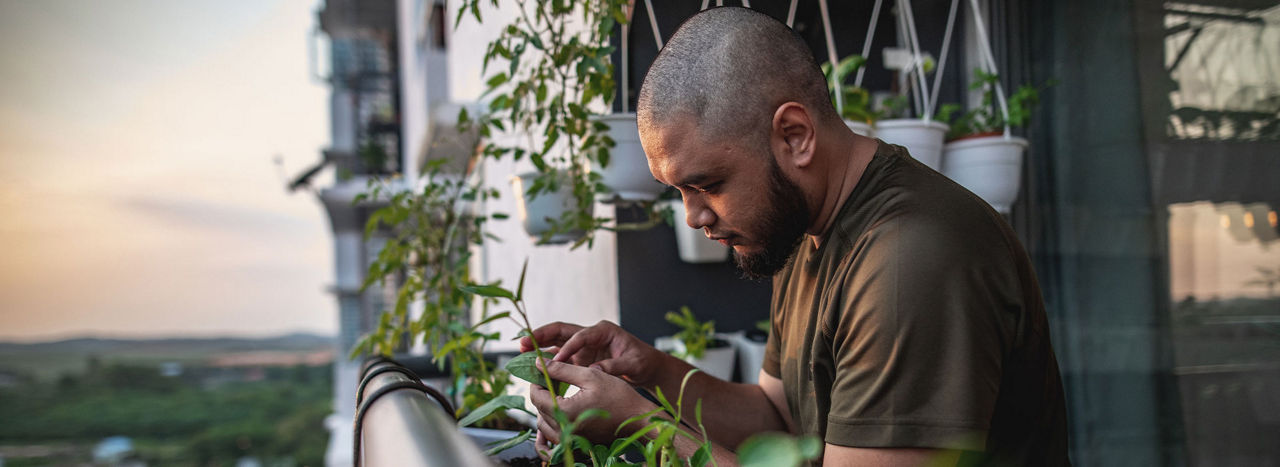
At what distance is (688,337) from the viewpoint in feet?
4.63

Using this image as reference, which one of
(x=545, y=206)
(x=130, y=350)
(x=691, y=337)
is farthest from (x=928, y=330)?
(x=130, y=350)

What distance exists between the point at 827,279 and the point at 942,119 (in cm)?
78

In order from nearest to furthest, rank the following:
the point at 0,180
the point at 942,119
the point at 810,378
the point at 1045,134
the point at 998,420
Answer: the point at 998,420 → the point at 810,378 → the point at 942,119 → the point at 1045,134 → the point at 0,180

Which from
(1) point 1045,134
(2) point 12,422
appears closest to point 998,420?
(1) point 1045,134

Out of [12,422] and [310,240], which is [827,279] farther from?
[310,240]

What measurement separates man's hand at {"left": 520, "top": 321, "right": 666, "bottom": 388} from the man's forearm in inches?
1.5

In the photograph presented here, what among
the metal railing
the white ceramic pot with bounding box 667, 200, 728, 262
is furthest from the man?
the white ceramic pot with bounding box 667, 200, 728, 262

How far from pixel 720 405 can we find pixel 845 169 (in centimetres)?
42

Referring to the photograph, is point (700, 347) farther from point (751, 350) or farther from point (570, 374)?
point (570, 374)

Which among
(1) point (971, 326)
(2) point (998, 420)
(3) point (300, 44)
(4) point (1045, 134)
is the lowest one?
(2) point (998, 420)

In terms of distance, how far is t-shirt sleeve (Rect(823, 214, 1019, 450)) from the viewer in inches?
27.4

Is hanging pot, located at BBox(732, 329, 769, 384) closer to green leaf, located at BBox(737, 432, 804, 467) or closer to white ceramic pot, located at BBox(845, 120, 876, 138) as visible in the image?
white ceramic pot, located at BBox(845, 120, 876, 138)

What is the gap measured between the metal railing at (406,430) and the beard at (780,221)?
0.50 m

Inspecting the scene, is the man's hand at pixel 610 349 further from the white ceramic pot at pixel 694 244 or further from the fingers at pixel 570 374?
the white ceramic pot at pixel 694 244
